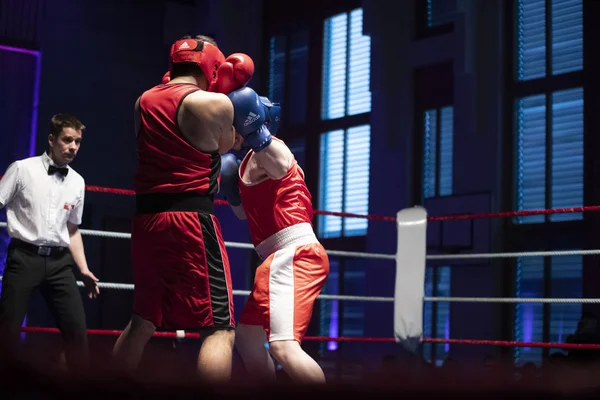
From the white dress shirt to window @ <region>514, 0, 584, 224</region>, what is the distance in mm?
5761

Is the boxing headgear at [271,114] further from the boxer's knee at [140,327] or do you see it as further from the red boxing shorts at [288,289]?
the boxer's knee at [140,327]

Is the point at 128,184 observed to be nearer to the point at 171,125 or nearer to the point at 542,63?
the point at 542,63

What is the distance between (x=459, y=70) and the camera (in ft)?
26.1

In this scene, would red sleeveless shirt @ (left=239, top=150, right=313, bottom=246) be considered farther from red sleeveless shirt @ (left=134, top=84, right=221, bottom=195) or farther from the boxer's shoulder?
the boxer's shoulder

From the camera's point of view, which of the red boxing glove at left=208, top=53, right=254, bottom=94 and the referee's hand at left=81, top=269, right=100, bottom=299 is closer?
the red boxing glove at left=208, top=53, right=254, bottom=94

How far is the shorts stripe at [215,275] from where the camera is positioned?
189 cm

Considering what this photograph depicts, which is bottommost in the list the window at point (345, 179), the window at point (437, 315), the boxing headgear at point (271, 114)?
the window at point (437, 315)

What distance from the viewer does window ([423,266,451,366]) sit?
26.9 ft

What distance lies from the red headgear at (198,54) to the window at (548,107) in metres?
6.06

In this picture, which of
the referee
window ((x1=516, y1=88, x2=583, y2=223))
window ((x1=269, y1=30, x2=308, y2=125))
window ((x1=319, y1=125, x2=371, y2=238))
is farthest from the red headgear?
window ((x1=269, y1=30, x2=308, y2=125))

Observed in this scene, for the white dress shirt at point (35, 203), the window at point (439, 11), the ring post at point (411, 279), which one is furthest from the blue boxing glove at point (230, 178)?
the window at point (439, 11)

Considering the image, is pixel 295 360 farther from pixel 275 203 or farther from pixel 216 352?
pixel 275 203

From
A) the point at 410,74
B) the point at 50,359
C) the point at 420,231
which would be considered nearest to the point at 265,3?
the point at 410,74

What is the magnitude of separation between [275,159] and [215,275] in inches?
15.3
